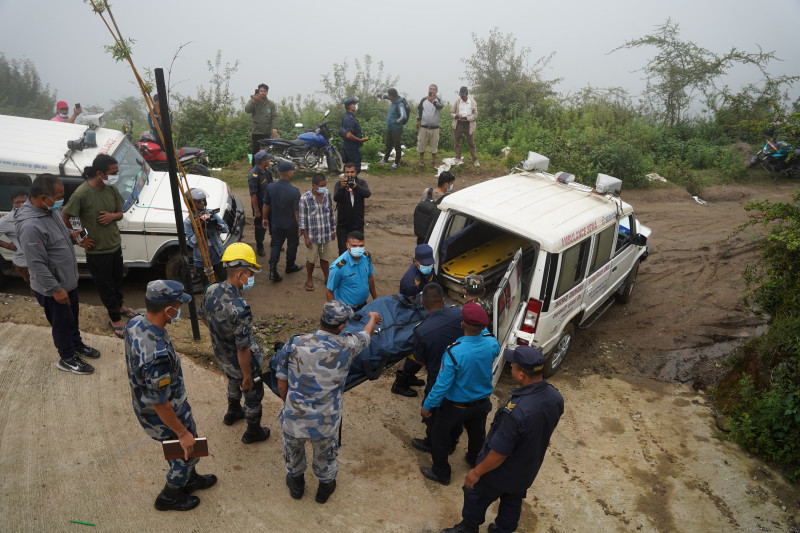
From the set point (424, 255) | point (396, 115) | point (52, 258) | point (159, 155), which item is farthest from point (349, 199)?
point (396, 115)

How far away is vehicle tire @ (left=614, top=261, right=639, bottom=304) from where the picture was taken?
8338 mm

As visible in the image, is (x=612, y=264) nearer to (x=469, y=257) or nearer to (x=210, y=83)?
(x=469, y=257)

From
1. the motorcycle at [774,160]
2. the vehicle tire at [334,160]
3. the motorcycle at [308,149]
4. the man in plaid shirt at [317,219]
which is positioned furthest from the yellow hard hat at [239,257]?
the motorcycle at [774,160]

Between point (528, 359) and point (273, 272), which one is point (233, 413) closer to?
point (528, 359)

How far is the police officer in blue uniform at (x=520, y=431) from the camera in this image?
344 cm

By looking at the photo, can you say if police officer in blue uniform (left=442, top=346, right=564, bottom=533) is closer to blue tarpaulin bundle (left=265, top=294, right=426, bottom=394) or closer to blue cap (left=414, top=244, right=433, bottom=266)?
blue tarpaulin bundle (left=265, top=294, right=426, bottom=394)

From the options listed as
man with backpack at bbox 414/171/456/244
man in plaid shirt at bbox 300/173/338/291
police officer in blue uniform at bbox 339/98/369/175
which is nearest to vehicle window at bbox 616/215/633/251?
man with backpack at bbox 414/171/456/244

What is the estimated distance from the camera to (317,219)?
24.9 feet

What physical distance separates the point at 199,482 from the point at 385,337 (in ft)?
6.07

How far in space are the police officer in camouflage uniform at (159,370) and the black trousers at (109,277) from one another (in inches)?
108

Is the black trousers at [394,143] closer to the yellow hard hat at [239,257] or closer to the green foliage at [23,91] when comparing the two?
the yellow hard hat at [239,257]

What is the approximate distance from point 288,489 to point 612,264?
15.9ft

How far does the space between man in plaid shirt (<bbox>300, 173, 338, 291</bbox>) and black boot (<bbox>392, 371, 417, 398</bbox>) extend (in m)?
2.61

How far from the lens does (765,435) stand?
208 inches
